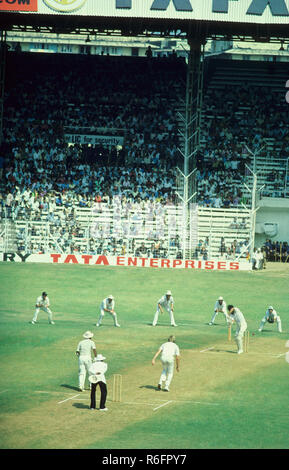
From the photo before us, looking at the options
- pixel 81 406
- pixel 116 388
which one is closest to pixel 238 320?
pixel 116 388

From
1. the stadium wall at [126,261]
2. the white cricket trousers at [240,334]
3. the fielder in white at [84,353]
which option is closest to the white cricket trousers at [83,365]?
the fielder in white at [84,353]

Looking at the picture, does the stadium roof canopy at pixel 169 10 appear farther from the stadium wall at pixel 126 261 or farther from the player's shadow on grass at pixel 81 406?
the player's shadow on grass at pixel 81 406

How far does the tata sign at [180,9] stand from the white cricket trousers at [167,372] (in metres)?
31.8

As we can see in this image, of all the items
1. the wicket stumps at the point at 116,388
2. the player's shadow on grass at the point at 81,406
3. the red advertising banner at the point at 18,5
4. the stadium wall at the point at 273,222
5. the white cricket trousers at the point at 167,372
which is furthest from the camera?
the stadium wall at the point at 273,222

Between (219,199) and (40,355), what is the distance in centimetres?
2921

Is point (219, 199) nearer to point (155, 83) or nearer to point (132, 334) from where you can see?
point (155, 83)

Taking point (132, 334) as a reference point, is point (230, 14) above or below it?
above

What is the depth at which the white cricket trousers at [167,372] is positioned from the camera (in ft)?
79.5

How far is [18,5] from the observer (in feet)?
165

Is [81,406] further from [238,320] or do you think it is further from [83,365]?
[238,320]

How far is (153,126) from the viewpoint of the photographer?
6216 centimetres

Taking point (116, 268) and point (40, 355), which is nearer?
point (40, 355)
